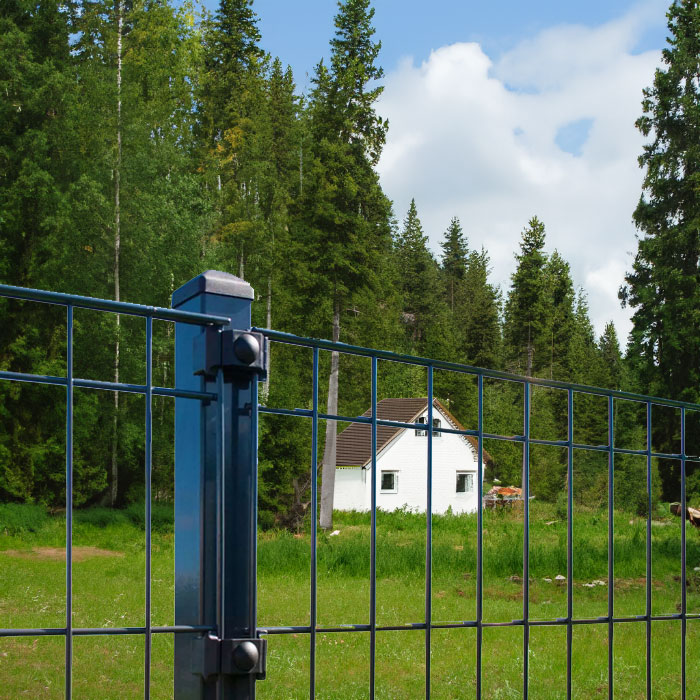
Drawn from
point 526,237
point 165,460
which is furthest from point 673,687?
point 526,237

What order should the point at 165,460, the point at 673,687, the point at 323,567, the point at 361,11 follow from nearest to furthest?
the point at 673,687 < the point at 323,567 < the point at 165,460 < the point at 361,11

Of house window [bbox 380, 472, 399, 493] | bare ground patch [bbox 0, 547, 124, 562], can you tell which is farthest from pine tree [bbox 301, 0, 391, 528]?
house window [bbox 380, 472, 399, 493]

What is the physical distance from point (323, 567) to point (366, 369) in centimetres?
1176

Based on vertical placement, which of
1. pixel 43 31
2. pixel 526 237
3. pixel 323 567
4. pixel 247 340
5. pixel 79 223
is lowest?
pixel 323 567

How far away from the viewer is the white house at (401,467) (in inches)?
1148

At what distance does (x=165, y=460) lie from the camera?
65.0ft

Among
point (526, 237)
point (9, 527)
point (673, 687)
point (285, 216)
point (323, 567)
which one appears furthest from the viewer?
point (526, 237)

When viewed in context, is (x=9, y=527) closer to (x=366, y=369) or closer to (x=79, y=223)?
(x=79, y=223)

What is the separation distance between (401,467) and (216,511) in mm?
28824

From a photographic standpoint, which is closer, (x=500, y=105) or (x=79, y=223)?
(x=79, y=223)

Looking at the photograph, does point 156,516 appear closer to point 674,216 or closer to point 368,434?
point 368,434

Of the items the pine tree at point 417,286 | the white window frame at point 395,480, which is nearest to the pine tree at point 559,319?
the pine tree at point 417,286

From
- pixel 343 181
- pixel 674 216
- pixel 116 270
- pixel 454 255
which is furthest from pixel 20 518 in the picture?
pixel 454 255

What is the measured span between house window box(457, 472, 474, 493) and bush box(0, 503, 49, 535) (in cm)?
1780
